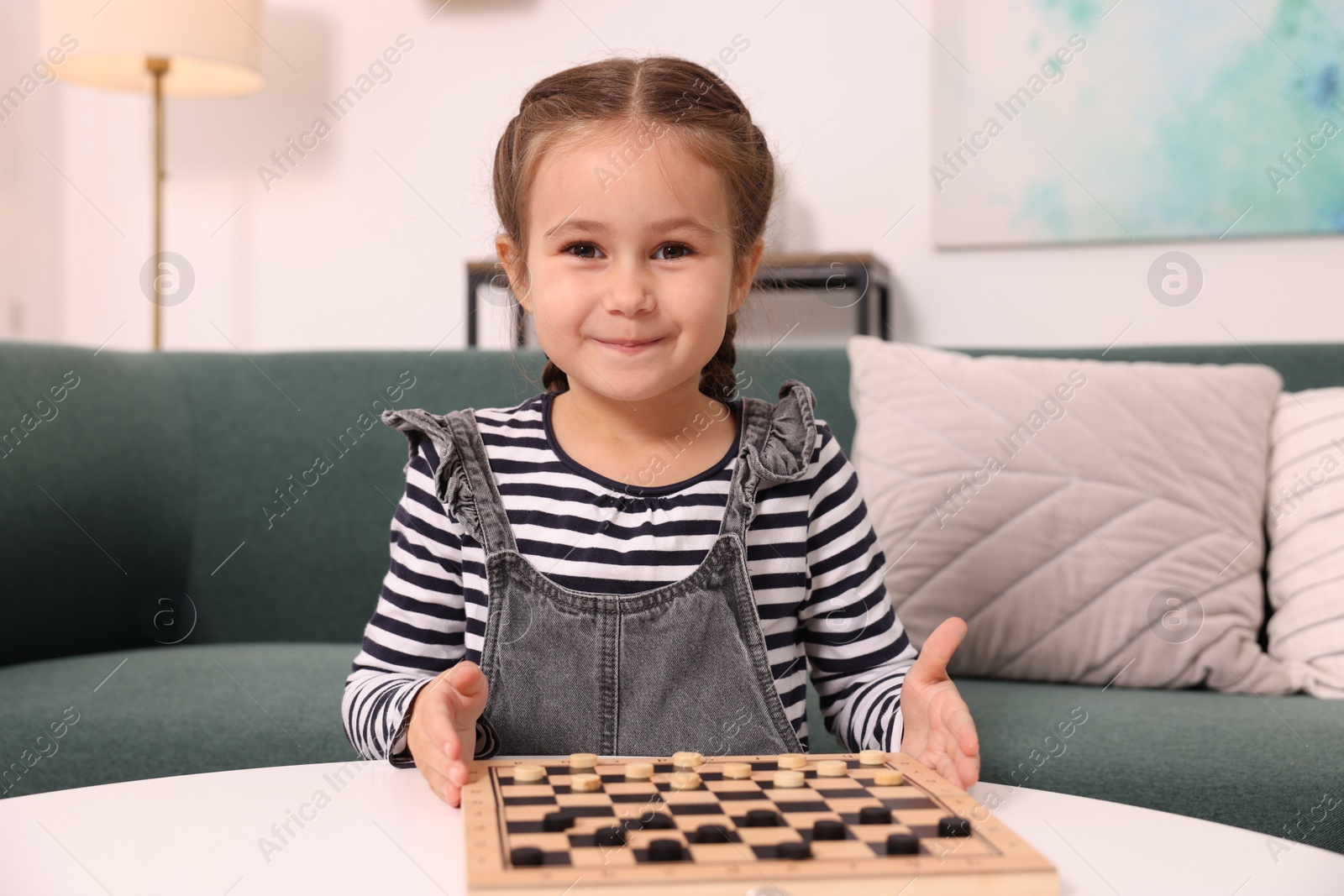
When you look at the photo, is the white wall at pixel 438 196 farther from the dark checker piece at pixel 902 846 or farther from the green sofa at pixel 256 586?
Result: the dark checker piece at pixel 902 846

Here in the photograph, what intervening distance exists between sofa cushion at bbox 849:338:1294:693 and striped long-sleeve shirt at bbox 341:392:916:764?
0.35m

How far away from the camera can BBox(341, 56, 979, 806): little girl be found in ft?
2.71

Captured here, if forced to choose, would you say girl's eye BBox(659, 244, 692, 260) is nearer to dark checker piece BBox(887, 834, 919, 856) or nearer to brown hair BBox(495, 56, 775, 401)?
brown hair BBox(495, 56, 775, 401)

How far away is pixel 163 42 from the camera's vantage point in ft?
8.21

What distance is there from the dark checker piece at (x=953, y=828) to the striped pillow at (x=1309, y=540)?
89cm

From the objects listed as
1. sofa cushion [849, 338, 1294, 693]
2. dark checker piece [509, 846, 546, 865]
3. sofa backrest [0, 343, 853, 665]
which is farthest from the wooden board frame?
sofa backrest [0, 343, 853, 665]

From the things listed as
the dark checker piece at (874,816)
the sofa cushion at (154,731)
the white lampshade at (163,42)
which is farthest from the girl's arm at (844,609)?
the white lampshade at (163,42)

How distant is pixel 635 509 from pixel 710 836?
453mm

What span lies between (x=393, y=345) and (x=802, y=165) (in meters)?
1.18

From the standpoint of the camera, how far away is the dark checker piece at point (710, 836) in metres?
0.47

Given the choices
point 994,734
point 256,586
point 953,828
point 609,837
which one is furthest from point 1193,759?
point 256,586

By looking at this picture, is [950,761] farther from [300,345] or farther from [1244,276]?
[300,345]

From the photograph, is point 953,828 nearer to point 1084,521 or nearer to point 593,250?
point 593,250

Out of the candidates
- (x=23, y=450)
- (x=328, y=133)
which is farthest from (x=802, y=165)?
(x=23, y=450)
